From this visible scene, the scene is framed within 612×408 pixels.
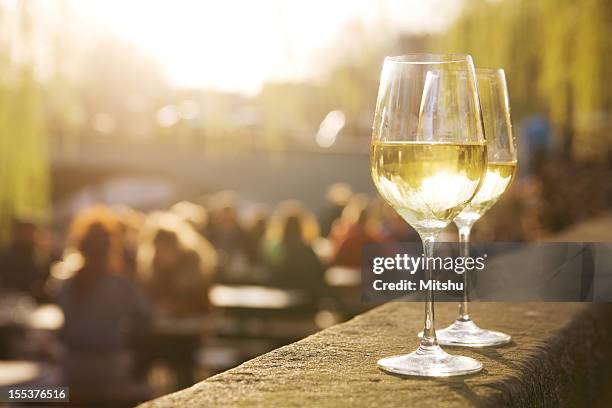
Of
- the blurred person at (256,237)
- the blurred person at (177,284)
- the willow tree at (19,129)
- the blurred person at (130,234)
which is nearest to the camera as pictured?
the willow tree at (19,129)

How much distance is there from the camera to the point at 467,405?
1.02m

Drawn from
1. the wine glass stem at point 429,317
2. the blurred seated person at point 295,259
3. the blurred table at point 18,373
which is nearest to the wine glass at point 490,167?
the wine glass stem at point 429,317

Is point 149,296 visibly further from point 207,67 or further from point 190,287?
point 207,67

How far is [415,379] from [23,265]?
736 centimetres

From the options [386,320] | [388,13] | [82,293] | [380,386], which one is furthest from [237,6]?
[380,386]

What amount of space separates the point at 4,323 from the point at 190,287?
169 cm

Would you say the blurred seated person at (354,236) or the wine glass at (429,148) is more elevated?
the wine glass at (429,148)

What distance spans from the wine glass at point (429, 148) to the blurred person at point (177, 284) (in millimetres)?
4476

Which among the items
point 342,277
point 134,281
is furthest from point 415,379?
point 342,277

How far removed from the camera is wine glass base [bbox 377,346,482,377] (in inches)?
47.1

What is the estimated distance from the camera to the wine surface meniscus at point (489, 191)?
163 cm

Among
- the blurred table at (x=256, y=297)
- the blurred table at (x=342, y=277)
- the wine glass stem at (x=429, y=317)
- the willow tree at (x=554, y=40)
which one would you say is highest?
the willow tree at (x=554, y=40)

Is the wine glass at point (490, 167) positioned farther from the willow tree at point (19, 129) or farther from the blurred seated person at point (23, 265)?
the blurred seated person at point (23, 265)

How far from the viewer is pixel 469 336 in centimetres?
150
